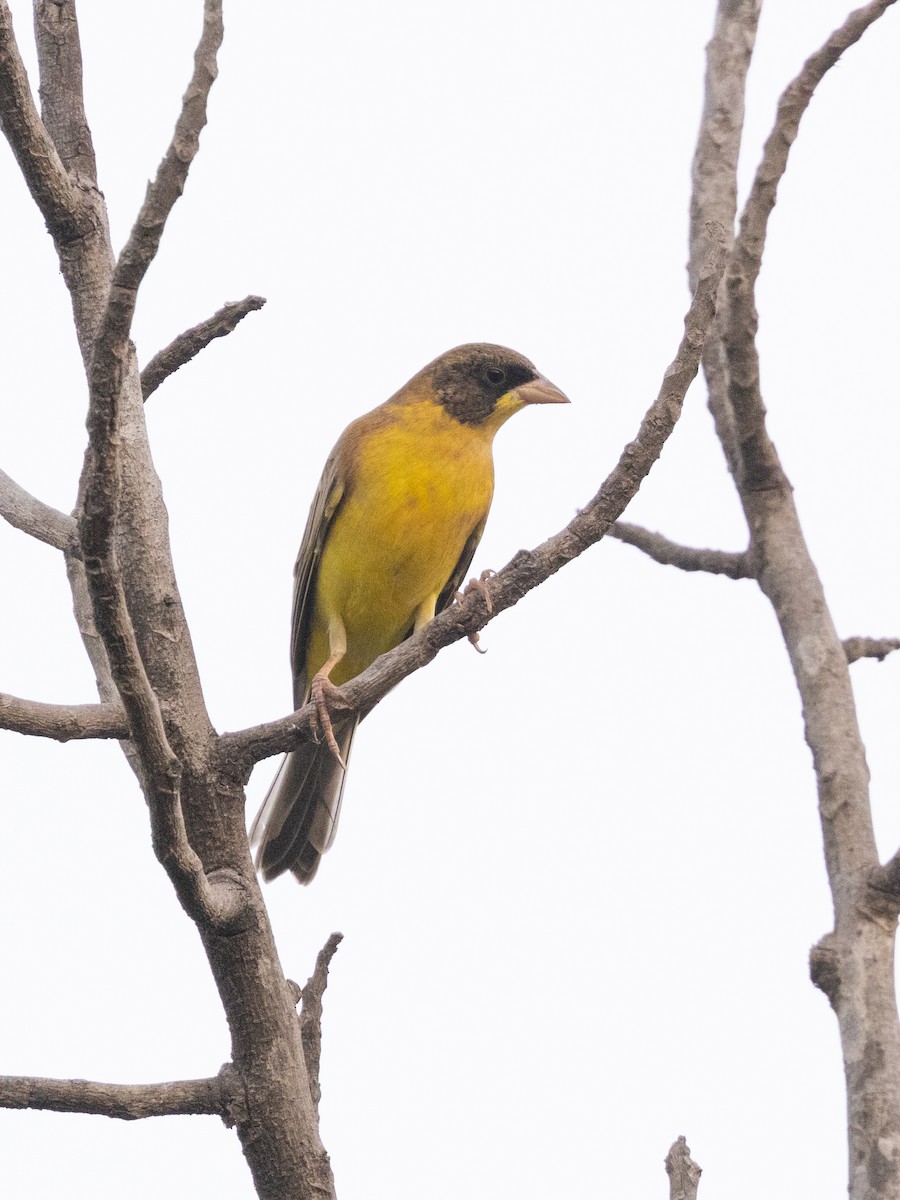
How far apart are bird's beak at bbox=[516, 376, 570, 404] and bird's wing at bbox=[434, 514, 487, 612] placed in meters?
0.61

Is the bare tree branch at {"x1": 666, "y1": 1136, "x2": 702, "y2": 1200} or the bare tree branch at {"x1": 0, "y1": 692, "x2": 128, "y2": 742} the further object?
the bare tree branch at {"x1": 666, "y1": 1136, "x2": 702, "y2": 1200}

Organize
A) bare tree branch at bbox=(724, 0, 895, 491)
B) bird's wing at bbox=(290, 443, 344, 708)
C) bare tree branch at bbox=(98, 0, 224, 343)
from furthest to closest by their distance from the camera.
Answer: bird's wing at bbox=(290, 443, 344, 708) → bare tree branch at bbox=(724, 0, 895, 491) → bare tree branch at bbox=(98, 0, 224, 343)

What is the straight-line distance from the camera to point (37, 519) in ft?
13.6

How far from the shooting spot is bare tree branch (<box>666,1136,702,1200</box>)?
10.9 feet

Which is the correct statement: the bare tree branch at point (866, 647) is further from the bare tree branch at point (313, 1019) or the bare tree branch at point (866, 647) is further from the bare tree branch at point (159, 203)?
the bare tree branch at point (159, 203)

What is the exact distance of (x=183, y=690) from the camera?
135 inches

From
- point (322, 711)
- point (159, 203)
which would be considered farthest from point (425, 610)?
point (159, 203)

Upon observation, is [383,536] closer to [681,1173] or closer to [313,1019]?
[313,1019]

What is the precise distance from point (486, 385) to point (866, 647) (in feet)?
8.60

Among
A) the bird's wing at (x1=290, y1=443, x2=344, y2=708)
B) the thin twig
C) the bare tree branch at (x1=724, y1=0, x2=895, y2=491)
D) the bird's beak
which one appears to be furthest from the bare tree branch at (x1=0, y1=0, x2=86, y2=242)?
the bird's beak

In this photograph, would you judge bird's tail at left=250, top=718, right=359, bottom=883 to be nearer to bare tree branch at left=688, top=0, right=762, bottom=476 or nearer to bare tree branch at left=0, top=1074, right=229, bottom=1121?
bare tree branch at left=688, top=0, right=762, bottom=476

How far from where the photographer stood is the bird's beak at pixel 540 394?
6754 millimetres

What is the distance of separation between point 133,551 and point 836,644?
83.2 inches

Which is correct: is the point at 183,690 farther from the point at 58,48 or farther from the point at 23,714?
the point at 58,48
